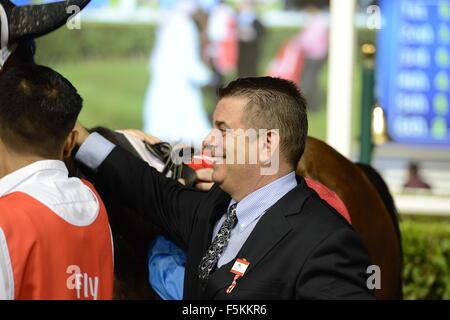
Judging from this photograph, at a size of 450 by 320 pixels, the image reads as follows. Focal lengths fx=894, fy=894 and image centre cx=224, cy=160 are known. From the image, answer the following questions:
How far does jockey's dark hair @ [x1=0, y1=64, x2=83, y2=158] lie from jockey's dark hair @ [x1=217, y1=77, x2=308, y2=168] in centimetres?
44

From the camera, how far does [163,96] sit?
29.1ft

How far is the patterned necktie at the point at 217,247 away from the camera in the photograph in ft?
7.52

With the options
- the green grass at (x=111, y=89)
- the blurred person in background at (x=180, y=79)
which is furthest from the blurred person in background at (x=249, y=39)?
the green grass at (x=111, y=89)

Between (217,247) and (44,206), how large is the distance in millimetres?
483

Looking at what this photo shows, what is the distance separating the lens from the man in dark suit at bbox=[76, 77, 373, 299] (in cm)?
210

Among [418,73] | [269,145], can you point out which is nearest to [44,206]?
[269,145]

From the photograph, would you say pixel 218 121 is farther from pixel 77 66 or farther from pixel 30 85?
pixel 77 66

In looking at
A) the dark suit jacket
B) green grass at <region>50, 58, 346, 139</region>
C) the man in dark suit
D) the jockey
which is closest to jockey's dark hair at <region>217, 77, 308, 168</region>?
the man in dark suit

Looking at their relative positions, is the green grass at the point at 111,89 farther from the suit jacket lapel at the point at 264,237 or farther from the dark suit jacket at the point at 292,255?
the suit jacket lapel at the point at 264,237

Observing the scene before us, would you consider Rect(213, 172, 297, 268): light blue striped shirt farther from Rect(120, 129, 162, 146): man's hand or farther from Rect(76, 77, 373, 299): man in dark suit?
Rect(120, 129, 162, 146): man's hand

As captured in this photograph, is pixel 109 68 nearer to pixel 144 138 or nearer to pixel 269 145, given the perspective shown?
pixel 144 138

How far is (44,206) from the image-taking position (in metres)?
2.06
